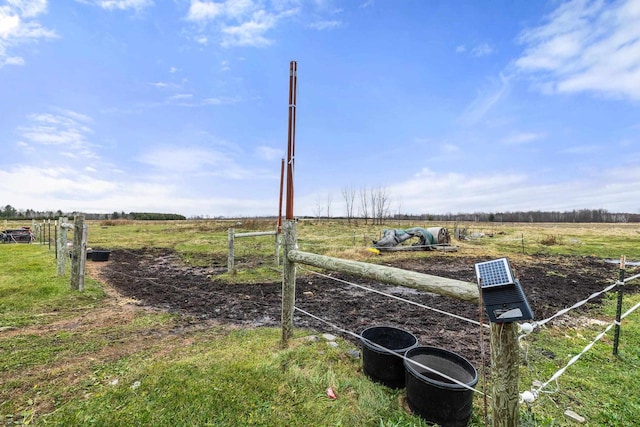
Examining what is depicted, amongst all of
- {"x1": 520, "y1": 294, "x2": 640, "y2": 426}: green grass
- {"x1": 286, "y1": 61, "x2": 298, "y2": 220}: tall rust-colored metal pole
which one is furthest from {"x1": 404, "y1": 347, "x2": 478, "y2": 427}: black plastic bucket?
{"x1": 286, "y1": 61, "x2": 298, "y2": 220}: tall rust-colored metal pole

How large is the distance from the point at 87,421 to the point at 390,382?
8.81ft

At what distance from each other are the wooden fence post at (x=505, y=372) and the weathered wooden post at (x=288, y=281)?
240 cm

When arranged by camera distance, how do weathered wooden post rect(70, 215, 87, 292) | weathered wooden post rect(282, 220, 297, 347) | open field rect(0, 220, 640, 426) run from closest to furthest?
open field rect(0, 220, 640, 426), weathered wooden post rect(282, 220, 297, 347), weathered wooden post rect(70, 215, 87, 292)

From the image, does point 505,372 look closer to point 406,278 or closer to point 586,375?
point 406,278

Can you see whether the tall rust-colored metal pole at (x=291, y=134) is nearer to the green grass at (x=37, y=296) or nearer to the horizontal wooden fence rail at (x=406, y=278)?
the horizontal wooden fence rail at (x=406, y=278)

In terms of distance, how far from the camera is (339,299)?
22.3 ft

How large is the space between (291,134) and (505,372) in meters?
3.73

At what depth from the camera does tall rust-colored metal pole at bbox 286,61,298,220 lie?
415 centimetres

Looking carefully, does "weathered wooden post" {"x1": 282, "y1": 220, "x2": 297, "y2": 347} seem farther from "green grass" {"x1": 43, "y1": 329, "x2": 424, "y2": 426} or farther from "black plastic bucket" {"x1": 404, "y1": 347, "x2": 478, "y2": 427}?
"black plastic bucket" {"x1": 404, "y1": 347, "x2": 478, "y2": 427}

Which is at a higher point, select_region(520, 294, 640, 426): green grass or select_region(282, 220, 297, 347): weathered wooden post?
select_region(282, 220, 297, 347): weathered wooden post

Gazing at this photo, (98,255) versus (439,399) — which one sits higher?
(439,399)

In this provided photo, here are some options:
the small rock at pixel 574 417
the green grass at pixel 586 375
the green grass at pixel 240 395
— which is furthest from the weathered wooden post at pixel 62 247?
the small rock at pixel 574 417

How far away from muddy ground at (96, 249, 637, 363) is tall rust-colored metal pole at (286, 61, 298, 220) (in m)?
2.24

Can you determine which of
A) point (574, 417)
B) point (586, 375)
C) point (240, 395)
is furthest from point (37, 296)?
point (586, 375)
